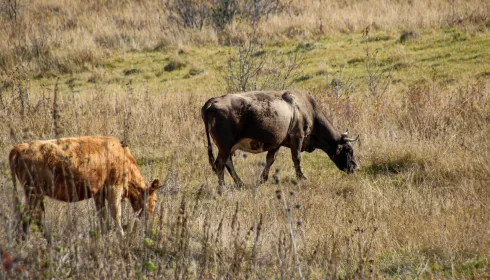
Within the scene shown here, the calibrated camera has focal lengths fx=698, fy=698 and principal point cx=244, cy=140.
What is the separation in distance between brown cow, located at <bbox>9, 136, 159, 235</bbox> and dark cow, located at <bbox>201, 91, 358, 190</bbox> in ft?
7.72

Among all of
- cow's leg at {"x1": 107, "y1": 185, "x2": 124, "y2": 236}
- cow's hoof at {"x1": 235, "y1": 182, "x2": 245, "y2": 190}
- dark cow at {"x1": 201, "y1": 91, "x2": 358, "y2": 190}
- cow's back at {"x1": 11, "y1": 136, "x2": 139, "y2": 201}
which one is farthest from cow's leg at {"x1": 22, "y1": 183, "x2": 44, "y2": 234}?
cow's hoof at {"x1": 235, "y1": 182, "x2": 245, "y2": 190}

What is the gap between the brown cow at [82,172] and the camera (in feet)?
21.4

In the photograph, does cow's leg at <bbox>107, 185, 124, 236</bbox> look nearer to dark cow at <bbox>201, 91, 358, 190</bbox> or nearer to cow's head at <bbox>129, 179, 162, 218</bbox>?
cow's head at <bbox>129, 179, 162, 218</bbox>

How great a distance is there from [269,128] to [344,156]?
159 centimetres

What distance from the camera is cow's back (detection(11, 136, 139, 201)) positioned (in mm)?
6547

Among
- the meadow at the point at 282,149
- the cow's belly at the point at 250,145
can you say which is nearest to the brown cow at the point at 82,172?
the meadow at the point at 282,149

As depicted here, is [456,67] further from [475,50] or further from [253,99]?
[253,99]

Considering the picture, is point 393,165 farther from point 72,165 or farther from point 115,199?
point 72,165

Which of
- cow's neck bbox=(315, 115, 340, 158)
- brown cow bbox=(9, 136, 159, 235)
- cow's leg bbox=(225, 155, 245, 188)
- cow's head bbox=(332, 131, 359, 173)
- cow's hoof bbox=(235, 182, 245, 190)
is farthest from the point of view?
cow's neck bbox=(315, 115, 340, 158)

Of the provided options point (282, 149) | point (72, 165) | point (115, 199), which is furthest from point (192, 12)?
point (72, 165)

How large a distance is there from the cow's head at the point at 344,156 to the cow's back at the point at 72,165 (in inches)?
172

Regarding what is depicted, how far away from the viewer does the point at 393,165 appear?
1055cm

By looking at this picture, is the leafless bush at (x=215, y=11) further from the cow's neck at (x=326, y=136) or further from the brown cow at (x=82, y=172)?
the brown cow at (x=82, y=172)

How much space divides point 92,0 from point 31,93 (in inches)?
642
